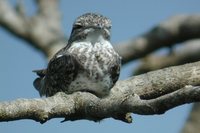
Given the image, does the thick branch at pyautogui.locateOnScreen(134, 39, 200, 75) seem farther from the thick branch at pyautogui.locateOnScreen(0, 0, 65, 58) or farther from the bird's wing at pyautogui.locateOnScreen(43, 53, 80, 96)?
the bird's wing at pyautogui.locateOnScreen(43, 53, 80, 96)

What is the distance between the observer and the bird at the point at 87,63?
596 cm

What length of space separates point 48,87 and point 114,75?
2.23ft

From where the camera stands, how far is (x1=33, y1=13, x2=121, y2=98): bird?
596 centimetres

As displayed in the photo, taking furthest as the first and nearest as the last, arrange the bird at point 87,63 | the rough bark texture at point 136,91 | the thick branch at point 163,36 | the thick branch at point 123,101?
the thick branch at point 163,36
the bird at point 87,63
the rough bark texture at point 136,91
the thick branch at point 123,101

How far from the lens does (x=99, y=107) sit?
4.90 meters

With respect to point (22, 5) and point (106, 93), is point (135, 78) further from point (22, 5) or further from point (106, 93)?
point (22, 5)

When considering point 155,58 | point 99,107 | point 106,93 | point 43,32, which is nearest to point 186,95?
point 99,107

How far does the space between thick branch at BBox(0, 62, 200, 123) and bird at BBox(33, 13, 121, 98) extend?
0.58 ft

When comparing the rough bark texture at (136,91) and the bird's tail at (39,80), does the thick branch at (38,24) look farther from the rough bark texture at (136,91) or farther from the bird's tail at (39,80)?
the bird's tail at (39,80)

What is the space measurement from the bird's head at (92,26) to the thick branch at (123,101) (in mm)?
604

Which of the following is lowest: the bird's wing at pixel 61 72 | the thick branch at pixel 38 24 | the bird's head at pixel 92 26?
the bird's wing at pixel 61 72

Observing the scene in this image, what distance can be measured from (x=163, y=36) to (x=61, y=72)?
7.88ft

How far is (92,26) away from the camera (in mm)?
6359

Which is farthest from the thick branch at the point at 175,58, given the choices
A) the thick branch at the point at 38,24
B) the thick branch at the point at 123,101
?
the thick branch at the point at 123,101
